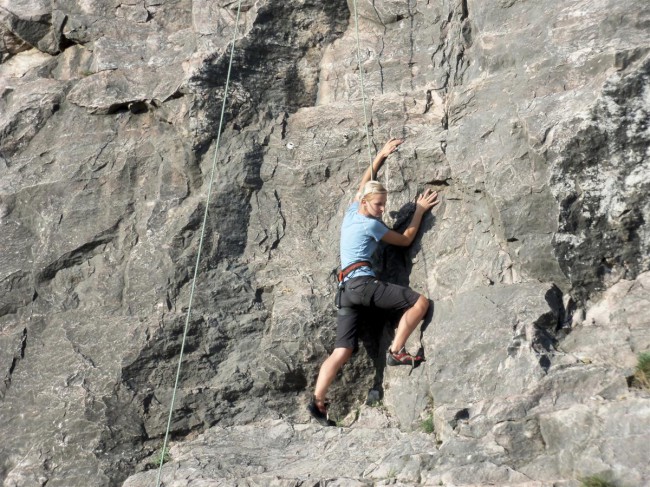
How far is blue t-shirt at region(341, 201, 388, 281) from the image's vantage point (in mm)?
7770

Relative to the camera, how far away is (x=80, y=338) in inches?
319

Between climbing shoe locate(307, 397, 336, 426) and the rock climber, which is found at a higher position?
the rock climber

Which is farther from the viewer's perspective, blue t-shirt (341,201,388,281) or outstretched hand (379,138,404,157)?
outstretched hand (379,138,404,157)

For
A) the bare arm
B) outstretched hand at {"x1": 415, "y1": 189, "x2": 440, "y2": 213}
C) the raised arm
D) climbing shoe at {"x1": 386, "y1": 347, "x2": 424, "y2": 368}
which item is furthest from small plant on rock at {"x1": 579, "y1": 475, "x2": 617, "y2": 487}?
the raised arm

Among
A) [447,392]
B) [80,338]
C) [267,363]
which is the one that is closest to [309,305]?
Answer: [267,363]

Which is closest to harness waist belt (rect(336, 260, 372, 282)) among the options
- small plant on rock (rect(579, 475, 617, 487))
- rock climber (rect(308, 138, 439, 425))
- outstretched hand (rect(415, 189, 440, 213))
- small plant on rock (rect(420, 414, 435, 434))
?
rock climber (rect(308, 138, 439, 425))

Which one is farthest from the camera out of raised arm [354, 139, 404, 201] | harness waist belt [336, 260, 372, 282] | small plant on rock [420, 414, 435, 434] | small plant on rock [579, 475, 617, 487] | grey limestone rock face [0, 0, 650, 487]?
raised arm [354, 139, 404, 201]

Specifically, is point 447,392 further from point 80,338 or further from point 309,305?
point 80,338

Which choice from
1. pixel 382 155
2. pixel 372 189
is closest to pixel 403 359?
pixel 372 189

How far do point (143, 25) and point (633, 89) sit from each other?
557 centimetres

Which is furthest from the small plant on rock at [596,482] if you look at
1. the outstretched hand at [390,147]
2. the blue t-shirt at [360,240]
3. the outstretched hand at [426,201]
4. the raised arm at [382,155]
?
the outstretched hand at [390,147]

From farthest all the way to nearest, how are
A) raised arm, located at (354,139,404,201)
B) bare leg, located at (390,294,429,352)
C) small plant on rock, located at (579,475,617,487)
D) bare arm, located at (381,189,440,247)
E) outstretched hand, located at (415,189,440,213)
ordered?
raised arm, located at (354,139,404,201) < outstretched hand, located at (415,189,440,213) < bare arm, located at (381,189,440,247) < bare leg, located at (390,294,429,352) < small plant on rock, located at (579,475,617,487)

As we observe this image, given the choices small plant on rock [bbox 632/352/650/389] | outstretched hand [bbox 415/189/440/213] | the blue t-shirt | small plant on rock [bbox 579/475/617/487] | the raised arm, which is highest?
the raised arm

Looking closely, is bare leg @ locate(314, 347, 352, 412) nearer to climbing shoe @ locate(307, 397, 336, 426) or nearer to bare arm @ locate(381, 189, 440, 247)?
climbing shoe @ locate(307, 397, 336, 426)
